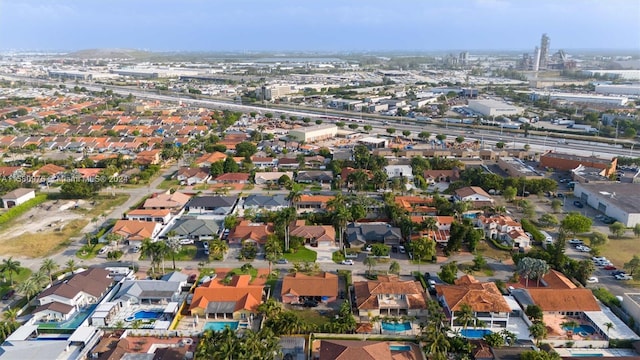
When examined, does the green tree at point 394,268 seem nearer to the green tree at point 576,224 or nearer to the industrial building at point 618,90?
the green tree at point 576,224

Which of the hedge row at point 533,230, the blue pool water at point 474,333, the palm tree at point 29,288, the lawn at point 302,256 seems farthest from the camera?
the hedge row at point 533,230

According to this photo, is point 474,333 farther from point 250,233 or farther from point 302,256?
point 250,233

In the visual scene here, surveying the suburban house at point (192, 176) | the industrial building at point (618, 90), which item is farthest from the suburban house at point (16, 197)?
the industrial building at point (618, 90)

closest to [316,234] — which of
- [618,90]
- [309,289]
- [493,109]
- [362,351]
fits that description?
[309,289]

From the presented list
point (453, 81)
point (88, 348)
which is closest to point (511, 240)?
point (88, 348)

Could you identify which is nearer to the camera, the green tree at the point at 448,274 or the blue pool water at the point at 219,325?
the blue pool water at the point at 219,325

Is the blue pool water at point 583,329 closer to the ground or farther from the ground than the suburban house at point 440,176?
closer to the ground
